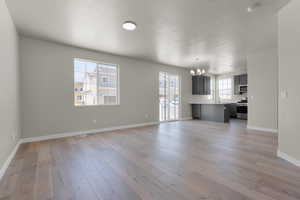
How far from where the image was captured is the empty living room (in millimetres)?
1868

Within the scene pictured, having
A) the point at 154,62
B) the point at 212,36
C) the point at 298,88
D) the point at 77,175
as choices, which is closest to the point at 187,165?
the point at 77,175

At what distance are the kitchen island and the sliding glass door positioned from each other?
3.61 feet

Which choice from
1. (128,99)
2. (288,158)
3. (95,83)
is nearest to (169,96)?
(128,99)

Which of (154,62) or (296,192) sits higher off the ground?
(154,62)

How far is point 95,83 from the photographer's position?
491cm

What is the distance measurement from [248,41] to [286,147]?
9.75 ft

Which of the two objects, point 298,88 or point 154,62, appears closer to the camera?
point 298,88

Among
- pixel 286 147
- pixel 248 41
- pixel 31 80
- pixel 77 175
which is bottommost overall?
pixel 77 175

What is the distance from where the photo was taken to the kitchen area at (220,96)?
6836 millimetres

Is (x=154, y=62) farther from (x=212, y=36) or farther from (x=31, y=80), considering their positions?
(x=31, y=80)

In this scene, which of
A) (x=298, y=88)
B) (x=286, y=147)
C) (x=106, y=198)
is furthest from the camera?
(x=286, y=147)

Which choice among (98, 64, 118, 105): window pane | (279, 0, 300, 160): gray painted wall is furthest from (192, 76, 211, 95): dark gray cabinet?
(279, 0, 300, 160): gray painted wall

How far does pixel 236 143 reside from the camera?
3.48 meters

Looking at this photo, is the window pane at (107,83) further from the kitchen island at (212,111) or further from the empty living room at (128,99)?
the kitchen island at (212,111)
